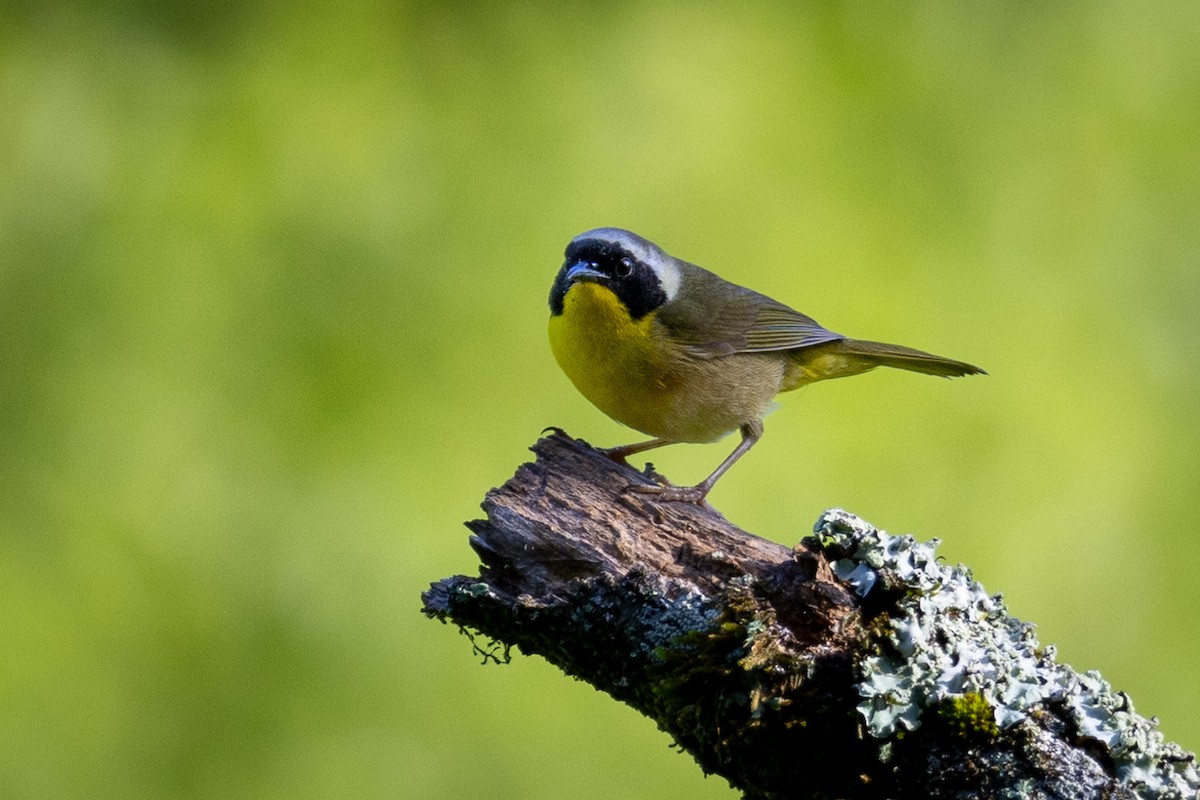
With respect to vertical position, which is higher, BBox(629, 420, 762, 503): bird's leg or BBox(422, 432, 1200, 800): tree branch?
BBox(629, 420, 762, 503): bird's leg

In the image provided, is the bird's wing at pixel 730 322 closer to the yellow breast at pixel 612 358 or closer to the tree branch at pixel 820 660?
the yellow breast at pixel 612 358

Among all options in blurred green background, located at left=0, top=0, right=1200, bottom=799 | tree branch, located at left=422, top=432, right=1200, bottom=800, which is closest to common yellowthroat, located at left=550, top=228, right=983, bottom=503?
blurred green background, located at left=0, top=0, right=1200, bottom=799

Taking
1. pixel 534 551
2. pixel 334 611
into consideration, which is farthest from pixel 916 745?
pixel 334 611

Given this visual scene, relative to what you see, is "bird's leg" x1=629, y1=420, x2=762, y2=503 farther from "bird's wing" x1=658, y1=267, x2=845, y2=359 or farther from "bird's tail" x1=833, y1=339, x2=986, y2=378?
"bird's tail" x1=833, y1=339, x2=986, y2=378

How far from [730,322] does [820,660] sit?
2.81 m

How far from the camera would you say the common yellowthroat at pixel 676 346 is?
200 inches

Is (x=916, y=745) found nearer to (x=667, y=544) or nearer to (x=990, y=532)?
(x=667, y=544)

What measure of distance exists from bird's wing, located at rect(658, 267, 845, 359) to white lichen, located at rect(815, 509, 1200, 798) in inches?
94.3

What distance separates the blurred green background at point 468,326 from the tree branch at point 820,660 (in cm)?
248

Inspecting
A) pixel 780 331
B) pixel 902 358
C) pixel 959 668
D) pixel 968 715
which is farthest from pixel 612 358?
pixel 968 715

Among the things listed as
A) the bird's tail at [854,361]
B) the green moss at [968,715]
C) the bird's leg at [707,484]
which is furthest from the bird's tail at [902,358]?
the green moss at [968,715]

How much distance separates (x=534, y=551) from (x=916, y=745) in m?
1.13

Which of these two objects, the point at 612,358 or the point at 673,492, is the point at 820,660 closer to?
the point at 673,492

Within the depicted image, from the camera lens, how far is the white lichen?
2.63m
